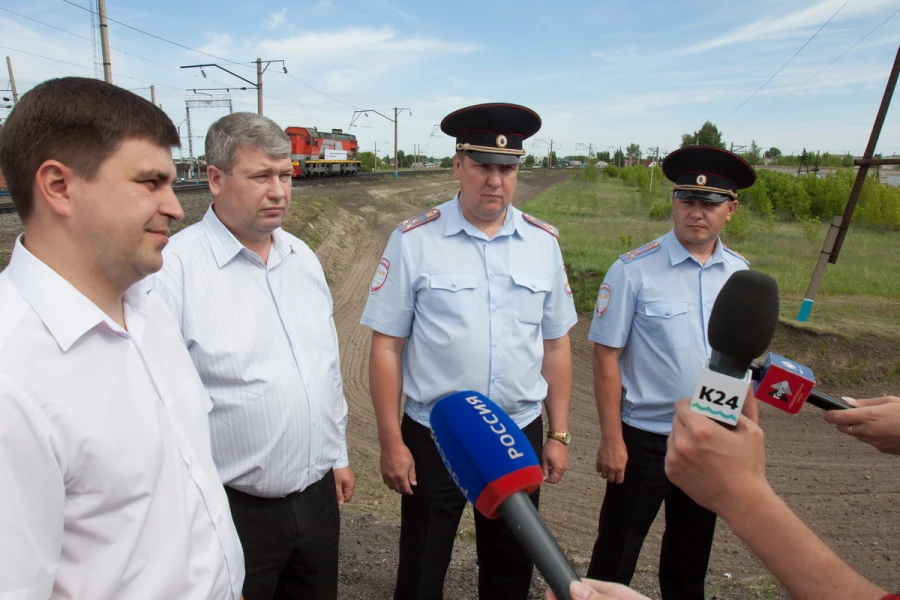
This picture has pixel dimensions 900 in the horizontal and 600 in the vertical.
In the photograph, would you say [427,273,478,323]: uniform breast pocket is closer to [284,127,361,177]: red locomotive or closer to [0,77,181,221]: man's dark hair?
[0,77,181,221]: man's dark hair

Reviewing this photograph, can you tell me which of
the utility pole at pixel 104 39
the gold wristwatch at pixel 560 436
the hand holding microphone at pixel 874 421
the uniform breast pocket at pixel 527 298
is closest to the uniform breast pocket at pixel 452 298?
the uniform breast pocket at pixel 527 298

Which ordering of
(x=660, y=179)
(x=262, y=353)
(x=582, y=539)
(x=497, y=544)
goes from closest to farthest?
1. (x=262, y=353)
2. (x=497, y=544)
3. (x=582, y=539)
4. (x=660, y=179)

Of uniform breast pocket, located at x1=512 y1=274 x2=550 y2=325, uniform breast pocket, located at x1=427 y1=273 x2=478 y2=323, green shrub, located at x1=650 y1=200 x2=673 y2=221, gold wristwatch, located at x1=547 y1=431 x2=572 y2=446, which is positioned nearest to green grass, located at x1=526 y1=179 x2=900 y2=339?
green shrub, located at x1=650 y1=200 x2=673 y2=221

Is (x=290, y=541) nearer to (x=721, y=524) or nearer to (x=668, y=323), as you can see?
(x=668, y=323)

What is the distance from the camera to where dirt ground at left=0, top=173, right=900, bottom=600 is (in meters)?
3.66

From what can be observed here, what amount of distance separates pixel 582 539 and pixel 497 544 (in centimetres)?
225

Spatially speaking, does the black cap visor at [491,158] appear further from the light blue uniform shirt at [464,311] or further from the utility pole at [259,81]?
the utility pole at [259,81]

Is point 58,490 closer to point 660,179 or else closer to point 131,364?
point 131,364

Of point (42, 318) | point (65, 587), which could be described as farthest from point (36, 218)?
point (65, 587)

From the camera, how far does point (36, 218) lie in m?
1.38

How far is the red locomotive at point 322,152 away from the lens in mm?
34438

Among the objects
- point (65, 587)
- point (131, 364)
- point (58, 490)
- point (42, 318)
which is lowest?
point (65, 587)

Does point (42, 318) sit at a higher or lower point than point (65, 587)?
higher

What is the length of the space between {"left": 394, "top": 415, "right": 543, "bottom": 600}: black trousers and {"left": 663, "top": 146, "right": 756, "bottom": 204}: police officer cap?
5.10 feet
